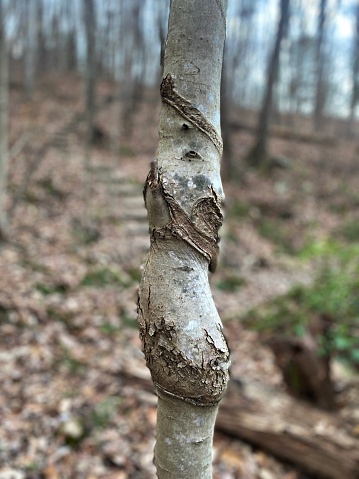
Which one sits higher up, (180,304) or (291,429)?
(180,304)

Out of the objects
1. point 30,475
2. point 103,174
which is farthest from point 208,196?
point 103,174

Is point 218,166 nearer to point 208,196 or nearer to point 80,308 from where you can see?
point 208,196

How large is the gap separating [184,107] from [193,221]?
325mm

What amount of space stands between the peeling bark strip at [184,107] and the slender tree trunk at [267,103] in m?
13.7

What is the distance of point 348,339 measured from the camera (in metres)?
4.47

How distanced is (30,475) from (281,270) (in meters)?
7.43

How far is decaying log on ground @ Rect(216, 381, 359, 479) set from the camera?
2898 millimetres

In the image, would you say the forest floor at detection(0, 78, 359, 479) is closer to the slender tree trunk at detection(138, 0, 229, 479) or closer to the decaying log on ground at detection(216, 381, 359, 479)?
the decaying log on ground at detection(216, 381, 359, 479)

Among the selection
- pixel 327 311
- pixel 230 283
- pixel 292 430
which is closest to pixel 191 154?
pixel 292 430

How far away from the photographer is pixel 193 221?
1.08 meters

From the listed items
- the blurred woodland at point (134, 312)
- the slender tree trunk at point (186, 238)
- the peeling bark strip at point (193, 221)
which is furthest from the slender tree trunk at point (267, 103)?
the peeling bark strip at point (193, 221)

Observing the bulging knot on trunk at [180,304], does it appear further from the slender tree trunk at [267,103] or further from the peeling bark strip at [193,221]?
the slender tree trunk at [267,103]

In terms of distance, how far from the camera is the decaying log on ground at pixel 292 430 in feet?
9.51

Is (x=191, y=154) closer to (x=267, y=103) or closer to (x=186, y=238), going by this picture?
(x=186, y=238)
